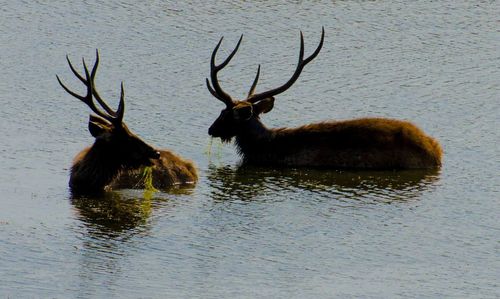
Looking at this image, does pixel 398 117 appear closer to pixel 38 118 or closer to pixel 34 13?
pixel 38 118

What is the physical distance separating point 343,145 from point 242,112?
1.14 meters

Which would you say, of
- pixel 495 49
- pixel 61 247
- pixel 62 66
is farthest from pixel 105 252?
pixel 495 49

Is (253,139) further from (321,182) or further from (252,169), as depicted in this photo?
(321,182)

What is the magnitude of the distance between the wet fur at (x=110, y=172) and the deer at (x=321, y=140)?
146 cm

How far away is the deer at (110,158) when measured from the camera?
1387cm

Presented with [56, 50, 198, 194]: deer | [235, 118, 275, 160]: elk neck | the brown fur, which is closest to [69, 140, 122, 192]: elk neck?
[56, 50, 198, 194]: deer

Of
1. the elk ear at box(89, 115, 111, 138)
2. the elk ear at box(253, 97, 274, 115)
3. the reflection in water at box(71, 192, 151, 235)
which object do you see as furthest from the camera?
the elk ear at box(253, 97, 274, 115)

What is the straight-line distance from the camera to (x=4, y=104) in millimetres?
17359

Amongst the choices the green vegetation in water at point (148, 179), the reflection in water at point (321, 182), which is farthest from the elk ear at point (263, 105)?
the green vegetation in water at point (148, 179)

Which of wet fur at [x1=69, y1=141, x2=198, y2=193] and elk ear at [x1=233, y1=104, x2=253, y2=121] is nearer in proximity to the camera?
wet fur at [x1=69, y1=141, x2=198, y2=193]

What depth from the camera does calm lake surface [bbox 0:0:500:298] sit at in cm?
1132

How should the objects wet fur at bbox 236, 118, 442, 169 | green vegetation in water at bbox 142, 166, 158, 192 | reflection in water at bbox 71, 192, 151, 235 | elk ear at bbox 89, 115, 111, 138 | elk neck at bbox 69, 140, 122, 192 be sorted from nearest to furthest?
reflection in water at bbox 71, 192, 151, 235
elk ear at bbox 89, 115, 111, 138
elk neck at bbox 69, 140, 122, 192
green vegetation in water at bbox 142, 166, 158, 192
wet fur at bbox 236, 118, 442, 169

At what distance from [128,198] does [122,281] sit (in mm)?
2979

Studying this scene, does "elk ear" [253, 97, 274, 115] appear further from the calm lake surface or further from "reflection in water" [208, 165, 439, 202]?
"reflection in water" [208, 165, 439, 202]
